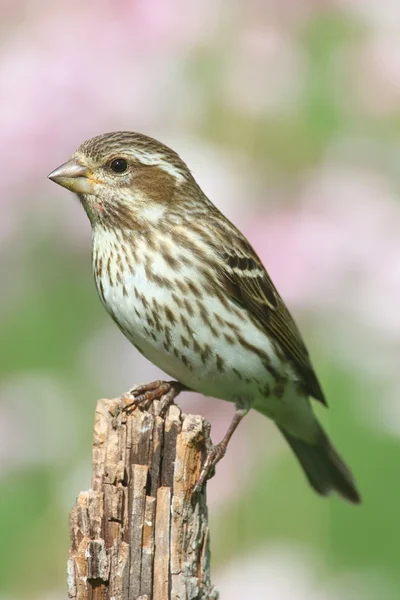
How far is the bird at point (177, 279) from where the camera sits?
4.86 metres

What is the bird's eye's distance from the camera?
5059 mm

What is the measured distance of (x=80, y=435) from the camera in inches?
231

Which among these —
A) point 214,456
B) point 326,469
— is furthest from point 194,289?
point 326,469

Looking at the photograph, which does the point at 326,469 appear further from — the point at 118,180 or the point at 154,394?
the point at 118,180

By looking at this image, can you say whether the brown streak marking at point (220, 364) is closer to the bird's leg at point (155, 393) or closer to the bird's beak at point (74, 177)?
the bird's leg at point (155, 393)

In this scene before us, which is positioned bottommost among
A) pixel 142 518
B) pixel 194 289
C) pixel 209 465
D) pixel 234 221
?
pixel 142 518

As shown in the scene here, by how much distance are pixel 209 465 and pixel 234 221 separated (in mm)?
1713

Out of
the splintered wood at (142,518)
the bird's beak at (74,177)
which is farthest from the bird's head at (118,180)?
the splintered wood at (142,518)

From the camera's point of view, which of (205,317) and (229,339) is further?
(229,339)

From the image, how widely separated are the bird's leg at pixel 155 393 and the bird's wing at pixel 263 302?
1.56 ft

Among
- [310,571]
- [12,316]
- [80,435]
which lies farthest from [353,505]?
[12,316]

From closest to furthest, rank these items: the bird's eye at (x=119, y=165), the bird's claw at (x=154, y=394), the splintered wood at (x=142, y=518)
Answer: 1. the splintered wood at (x=142, y=518)
2. the bird's claw at (x=154, y=394)
3. the bird's eye at (x=119, y=165)

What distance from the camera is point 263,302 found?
210 inches

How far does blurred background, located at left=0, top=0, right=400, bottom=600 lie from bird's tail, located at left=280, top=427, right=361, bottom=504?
0.31 ft
